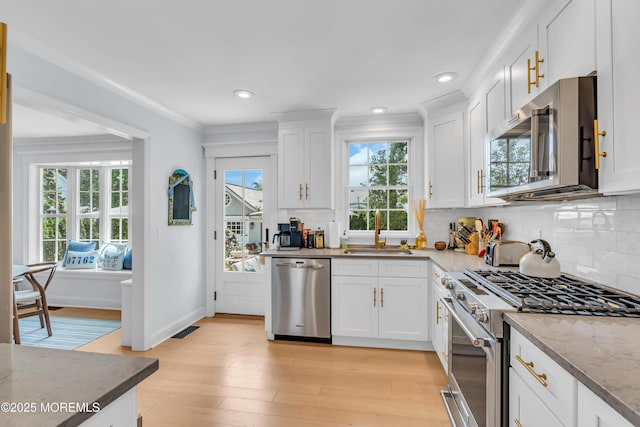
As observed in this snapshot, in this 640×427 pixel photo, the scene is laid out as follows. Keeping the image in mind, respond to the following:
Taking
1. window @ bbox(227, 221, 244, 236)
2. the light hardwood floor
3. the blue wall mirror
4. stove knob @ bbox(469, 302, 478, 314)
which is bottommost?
the light hardwood floor

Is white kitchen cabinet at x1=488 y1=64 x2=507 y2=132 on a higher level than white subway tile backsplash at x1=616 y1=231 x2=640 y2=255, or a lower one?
higher

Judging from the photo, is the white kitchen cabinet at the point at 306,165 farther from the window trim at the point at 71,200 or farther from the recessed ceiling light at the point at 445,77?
the window trim at the point at 71,200

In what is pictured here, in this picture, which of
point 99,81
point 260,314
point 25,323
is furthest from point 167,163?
point 25,323

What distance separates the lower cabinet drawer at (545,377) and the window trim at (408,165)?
8.06ft

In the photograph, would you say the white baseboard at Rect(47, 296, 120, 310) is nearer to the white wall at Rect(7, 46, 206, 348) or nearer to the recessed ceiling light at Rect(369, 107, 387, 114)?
the white wall at Rect(7, 46, 206, 348)

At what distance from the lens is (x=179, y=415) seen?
2.06 metres

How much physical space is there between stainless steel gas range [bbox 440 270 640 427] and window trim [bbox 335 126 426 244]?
1763 mm

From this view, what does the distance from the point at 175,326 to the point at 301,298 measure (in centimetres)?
149

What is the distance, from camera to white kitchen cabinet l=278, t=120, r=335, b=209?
3.47 m

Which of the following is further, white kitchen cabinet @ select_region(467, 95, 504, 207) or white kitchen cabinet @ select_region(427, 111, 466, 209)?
white kitchen cabinet @ select_region(427, 111, 466, 209)

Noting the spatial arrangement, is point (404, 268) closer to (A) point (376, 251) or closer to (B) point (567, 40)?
(A) point (376, 251)

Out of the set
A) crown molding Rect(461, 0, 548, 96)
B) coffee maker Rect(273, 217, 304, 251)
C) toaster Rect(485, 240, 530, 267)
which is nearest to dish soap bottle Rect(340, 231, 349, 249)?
coffee maker Rect(273, 217, 304, 251)

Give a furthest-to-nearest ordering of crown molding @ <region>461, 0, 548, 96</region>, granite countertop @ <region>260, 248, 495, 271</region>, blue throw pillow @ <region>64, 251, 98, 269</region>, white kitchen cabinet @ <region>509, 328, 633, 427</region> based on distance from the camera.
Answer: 1. blue throw pillow @ <region>64, 251, 98, 269</region>
2. granite countertop @ <region>260, 248, 495, 271</region>
3. crown molding @ <region>461, 0, 548, 96</region>
4. white kitchen cabinet @ <region>509, 328, 633, 427</region>

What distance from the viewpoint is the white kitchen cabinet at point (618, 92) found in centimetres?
103
